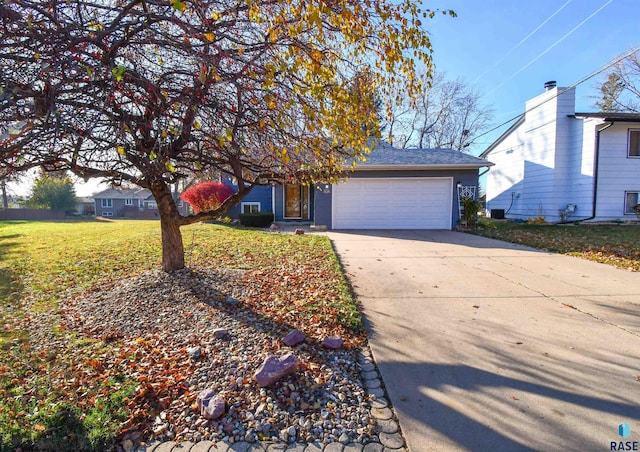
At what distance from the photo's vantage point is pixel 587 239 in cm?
1006

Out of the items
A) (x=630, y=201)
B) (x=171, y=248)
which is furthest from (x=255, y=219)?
(x=630, y=201)

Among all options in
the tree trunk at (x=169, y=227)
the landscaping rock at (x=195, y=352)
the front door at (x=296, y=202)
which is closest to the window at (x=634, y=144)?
the front door at (x=296, y=202)

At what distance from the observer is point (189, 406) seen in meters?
2.37

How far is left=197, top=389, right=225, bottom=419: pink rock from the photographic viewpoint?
223cm

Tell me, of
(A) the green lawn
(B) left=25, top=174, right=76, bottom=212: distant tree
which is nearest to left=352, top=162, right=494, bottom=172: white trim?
(A) the green lawn

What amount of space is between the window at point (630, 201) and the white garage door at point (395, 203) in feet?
27.1

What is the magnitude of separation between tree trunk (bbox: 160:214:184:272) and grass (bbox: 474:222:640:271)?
863 centimetres

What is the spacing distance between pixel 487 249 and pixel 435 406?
24.2 feet

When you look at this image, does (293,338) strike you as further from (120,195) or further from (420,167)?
(120,195)

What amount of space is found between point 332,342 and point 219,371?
110cm

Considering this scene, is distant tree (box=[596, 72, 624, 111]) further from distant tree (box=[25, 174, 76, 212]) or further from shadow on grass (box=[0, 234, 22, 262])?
distant tree (box=[25, 174, 76, 212])

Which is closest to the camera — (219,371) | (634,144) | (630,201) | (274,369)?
(274,369)

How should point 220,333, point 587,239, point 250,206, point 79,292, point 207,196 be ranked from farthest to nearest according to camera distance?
point 250,206 → point 207,196 → point 587,239 → point 79,292 → point 220,333

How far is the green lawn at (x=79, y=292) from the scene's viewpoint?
7.28 ft
